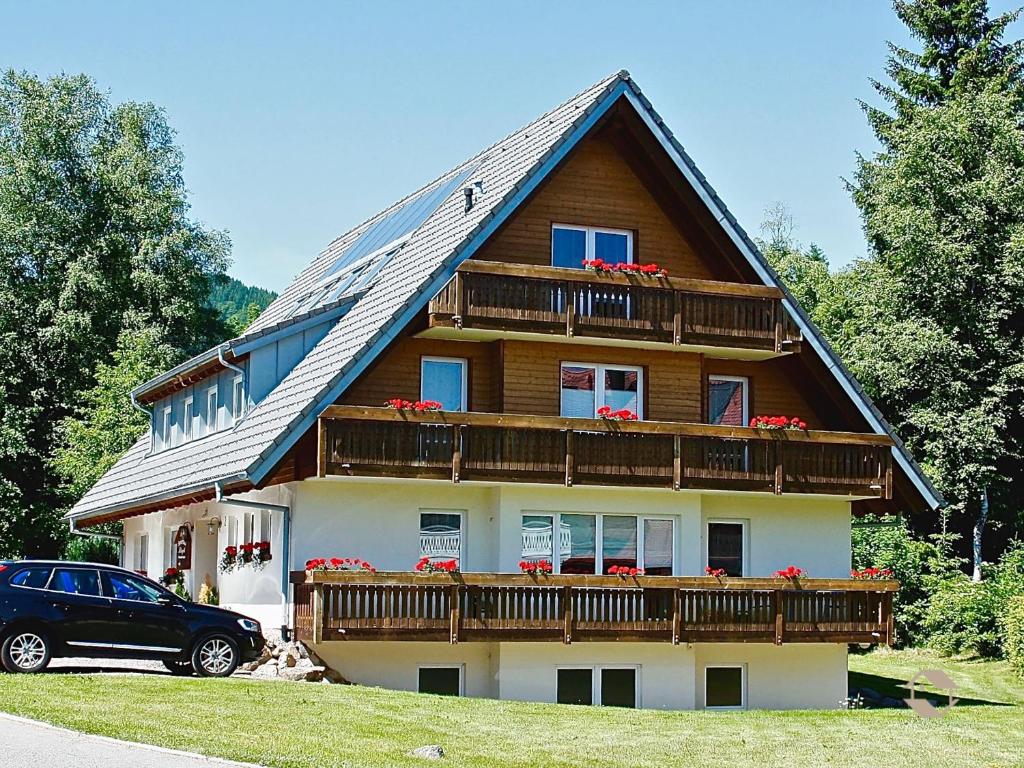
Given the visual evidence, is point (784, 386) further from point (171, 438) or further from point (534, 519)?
point (171, 438)

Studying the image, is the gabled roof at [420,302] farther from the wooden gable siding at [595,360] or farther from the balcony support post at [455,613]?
the balcony support post at [455,613]

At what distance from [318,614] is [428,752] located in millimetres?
8062

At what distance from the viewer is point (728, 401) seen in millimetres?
30828

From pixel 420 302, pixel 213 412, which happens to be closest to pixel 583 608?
pixel 420 302

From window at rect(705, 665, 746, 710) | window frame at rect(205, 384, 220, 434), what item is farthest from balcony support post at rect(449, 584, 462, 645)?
window frame at rect(205, 384, 220, 434)

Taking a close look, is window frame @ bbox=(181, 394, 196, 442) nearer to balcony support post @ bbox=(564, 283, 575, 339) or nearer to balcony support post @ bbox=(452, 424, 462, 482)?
balcony support post @ bbox=(452, 424, 462, 482)

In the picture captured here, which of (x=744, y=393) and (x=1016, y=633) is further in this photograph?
(x=1016, y=633)

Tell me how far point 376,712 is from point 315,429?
6.51 meters

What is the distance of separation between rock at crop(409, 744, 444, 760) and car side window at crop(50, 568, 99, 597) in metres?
7.44

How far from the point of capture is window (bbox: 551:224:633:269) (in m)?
29.5

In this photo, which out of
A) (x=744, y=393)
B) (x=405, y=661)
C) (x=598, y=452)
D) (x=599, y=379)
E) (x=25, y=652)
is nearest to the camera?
(x=25, y=652)

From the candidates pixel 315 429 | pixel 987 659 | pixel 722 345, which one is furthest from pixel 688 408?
pixel 987 659

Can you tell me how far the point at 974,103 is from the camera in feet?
155

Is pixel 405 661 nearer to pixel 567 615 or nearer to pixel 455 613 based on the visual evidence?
pixel 455 613
